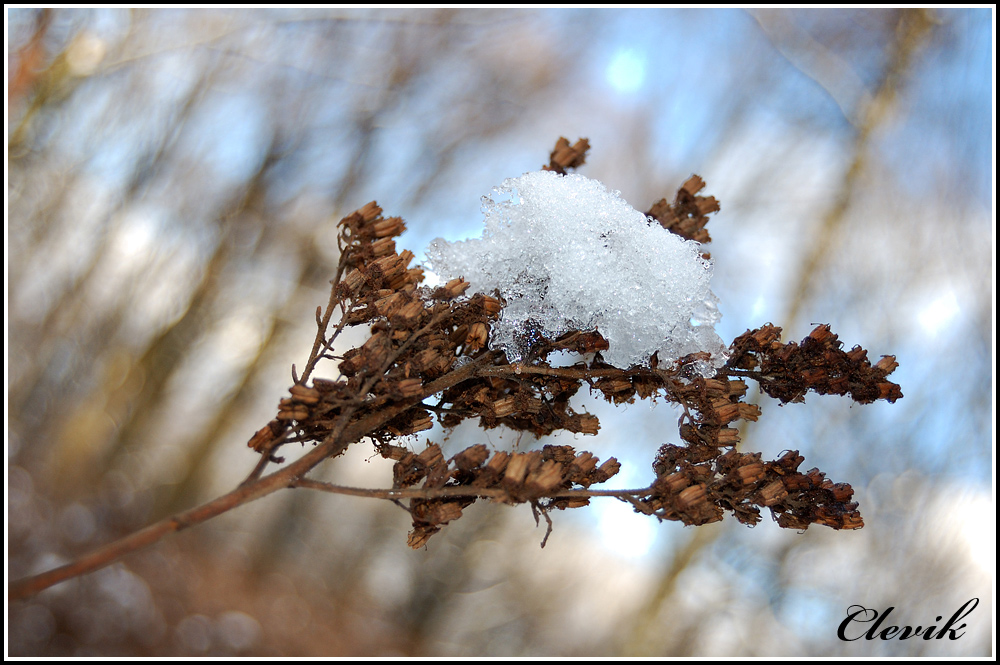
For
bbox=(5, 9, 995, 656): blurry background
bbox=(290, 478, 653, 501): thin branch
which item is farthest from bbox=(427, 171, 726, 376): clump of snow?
bbox=(5, 9, 995, 656): blurry background

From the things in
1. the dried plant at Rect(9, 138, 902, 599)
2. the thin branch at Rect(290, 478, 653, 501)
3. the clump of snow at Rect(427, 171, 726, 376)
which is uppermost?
the clump of snow at Rect(427, 171, 726, 376)

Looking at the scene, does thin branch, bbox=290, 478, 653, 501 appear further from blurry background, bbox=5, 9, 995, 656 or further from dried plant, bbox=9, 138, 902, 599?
blurry background, bbox=5, 9, 995, 656

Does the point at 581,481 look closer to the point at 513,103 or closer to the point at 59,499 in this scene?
the point at 513,103

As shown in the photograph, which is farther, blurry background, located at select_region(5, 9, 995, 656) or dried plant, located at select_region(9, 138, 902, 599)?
blurry background, located at select_region(5, 9, 995, 656)

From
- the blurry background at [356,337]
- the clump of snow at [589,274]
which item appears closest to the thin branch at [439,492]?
the clump of snow at [589,274]

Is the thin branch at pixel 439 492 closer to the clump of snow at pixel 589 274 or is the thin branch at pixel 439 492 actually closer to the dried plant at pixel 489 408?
the dried plant at pixel 489 408

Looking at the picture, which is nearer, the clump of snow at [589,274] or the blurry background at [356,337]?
the clump of snow at [589,274]

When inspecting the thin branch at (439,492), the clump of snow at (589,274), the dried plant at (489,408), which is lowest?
the thin branch at (439,492)
